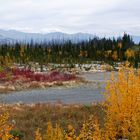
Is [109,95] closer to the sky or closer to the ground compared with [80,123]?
closer to the sky

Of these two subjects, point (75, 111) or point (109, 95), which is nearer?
point (109, 95)

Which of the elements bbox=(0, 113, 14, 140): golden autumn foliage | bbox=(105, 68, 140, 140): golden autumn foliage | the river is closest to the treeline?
the river

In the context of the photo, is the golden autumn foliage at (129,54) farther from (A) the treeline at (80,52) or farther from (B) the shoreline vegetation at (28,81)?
(B) the shoreline vegetation at (28,81)

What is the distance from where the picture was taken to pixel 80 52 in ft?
349

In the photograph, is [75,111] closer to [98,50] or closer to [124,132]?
[124,132]

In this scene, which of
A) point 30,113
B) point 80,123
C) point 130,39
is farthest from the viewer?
point 130,39

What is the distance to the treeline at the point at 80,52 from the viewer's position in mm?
92238

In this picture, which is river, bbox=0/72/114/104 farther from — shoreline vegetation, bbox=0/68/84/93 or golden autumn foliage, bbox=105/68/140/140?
golden autumn foliage, bbox=105/68/140/140

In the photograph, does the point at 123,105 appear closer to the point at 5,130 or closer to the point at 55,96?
the point at 5,130

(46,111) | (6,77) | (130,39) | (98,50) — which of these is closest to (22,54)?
(98,50)

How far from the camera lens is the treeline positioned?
303 feet

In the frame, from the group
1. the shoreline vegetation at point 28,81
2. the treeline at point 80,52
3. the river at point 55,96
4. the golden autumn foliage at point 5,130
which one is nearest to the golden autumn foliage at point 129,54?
the treeline at point 80,52

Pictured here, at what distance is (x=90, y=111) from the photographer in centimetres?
1892

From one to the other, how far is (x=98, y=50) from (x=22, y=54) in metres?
21.4
